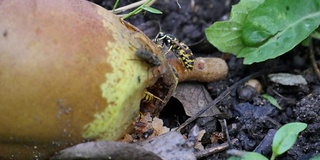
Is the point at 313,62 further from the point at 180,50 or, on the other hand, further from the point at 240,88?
Answer: the point at 180,50

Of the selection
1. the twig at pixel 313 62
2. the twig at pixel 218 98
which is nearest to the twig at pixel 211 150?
the twig at pixel 218 98

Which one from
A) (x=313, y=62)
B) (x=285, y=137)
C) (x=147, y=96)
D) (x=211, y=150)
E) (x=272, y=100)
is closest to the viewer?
(x=285, y=137)

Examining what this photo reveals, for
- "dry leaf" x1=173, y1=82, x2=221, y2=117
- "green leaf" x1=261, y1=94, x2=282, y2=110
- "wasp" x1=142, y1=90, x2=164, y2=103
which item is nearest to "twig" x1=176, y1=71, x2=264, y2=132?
"dry leaf" x1=173, y1=82, x2=221, y2=117

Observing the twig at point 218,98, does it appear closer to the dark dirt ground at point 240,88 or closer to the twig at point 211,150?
the dark dirt ground at point 240,88

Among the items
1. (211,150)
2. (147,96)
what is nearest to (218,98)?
(211,150)

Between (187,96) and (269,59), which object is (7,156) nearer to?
(187,96)

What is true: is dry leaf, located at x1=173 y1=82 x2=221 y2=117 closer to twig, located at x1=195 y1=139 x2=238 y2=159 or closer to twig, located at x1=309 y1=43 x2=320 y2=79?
twig, located at x1=195 y1=139 x2=238 y2=159

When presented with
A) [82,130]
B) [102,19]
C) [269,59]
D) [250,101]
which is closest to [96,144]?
[82,130]
